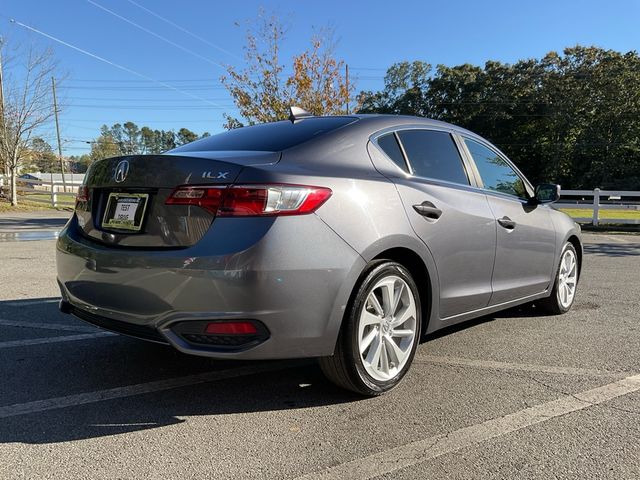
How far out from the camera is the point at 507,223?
158 inches

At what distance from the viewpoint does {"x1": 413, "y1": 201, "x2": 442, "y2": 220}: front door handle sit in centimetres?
320

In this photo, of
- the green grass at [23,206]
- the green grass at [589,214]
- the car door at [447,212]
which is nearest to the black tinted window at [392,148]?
the car door at [447,212]

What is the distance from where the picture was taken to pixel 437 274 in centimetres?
330

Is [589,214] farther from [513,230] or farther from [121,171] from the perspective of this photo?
[121,171]

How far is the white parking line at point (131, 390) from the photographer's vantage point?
2.78 metres

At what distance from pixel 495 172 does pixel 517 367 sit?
1643mm

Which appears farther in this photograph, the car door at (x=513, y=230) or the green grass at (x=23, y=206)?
the green grass at (x=23, y=206)

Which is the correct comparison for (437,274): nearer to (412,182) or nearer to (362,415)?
(412,182)

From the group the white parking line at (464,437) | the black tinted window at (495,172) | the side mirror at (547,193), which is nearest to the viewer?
the white parking line at (464,437)

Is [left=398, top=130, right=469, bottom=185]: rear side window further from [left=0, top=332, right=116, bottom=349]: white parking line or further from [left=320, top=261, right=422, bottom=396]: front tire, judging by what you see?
[left=0, top=332, right=116, bottom=349]: white parking line

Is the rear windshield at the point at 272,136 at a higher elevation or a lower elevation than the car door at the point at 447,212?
higher

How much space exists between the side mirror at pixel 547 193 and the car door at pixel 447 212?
102 cm

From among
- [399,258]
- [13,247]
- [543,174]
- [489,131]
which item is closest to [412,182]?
[399,258]

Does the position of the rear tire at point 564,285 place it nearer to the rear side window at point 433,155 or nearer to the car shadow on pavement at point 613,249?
the rear side window at point 433,155
